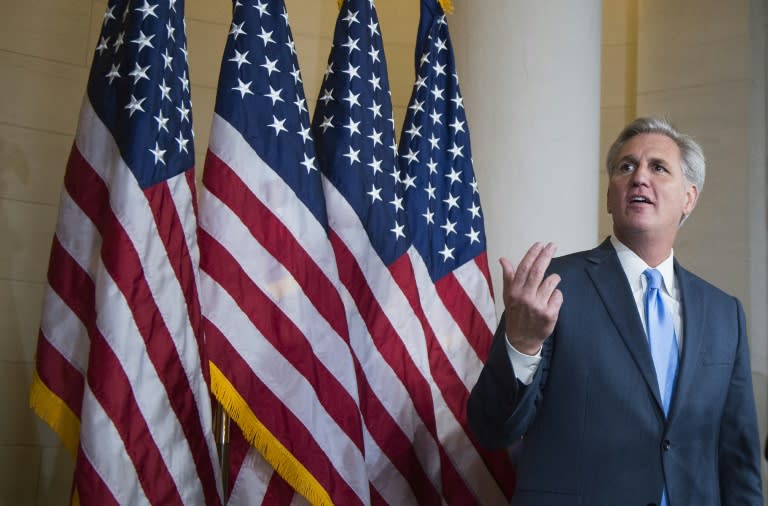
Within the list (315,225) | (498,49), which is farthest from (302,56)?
(315,225)

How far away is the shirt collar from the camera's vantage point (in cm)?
350

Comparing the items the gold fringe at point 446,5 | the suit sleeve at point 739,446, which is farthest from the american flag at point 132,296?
the suit sleeve at point 739,446

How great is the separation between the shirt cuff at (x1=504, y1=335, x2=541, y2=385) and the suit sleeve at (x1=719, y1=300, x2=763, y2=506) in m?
0.76

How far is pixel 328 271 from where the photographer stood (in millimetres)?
3902

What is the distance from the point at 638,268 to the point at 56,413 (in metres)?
2.08

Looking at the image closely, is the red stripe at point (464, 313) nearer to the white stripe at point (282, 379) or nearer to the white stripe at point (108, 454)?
the white stripe at point (282, 379)

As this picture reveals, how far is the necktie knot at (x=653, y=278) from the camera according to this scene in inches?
137

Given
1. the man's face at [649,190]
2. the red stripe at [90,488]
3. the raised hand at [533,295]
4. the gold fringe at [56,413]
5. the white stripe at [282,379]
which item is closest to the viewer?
the raised hand at [533,295]

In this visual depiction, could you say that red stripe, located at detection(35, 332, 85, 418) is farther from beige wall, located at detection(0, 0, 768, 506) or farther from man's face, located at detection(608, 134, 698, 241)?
man's face, located at detection(608, 134, 698, 241)

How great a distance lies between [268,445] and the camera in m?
3.67

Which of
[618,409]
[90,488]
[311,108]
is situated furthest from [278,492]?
[311,108]

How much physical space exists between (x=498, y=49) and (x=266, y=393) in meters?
1.97

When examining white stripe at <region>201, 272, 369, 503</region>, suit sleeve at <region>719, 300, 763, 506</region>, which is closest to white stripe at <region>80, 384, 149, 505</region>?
white stripe at <region>201, 272, 369, 503</region>

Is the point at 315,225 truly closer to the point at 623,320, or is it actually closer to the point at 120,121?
the point at 120,121
